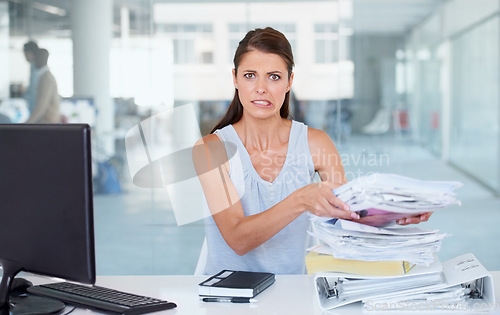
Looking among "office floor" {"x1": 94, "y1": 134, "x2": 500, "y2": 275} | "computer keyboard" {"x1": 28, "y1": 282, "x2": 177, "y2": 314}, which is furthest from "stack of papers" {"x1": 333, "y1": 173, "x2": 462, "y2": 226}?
"office floor" {"x1": 94, "y1": 134, "x2": 500, "y2": 275}

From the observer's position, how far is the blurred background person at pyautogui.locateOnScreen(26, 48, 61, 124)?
6461 mm

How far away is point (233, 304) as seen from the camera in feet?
5.30

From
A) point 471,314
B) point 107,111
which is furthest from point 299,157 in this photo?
point 107,111

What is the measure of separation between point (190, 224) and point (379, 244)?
5.03m

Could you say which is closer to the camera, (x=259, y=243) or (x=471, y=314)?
(x=471, y=314)

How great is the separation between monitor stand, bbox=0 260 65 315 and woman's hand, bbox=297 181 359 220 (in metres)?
0.68

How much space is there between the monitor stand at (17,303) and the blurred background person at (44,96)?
5.04 meters

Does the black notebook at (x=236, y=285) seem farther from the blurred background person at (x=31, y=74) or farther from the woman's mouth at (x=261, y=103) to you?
the blurred background person at (x=31, y=74)

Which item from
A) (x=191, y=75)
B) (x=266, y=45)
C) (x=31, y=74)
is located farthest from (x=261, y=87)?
(x=31, y=74)

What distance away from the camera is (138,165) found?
6785mm

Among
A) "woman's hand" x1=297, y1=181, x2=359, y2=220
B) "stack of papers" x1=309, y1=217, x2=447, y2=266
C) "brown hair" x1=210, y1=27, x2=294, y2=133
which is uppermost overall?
"brown hair" x1=210, y1=27, x2=294, y2=133

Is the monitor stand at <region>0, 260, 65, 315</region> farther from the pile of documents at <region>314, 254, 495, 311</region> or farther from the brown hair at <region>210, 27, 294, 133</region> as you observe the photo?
the brown hair at <region>210, 27, 294, 133</region>

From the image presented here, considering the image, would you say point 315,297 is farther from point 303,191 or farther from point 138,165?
point 138,165

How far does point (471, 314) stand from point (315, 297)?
1.24 ft
